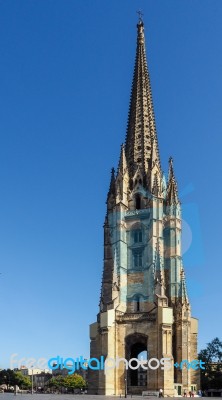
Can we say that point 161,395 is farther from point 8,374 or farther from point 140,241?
point 8,374

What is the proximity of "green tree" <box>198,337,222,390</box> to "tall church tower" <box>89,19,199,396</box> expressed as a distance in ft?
55.8

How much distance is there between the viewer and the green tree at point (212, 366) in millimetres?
86688

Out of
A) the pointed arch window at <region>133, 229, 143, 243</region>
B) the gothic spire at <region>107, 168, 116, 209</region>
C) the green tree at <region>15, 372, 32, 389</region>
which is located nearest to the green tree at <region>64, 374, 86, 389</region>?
the green tree at <region>15, 372, 32, 389</region>

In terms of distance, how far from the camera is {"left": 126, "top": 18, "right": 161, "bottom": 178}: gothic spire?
8238 cm

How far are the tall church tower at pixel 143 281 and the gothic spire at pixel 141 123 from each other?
189 millimetres

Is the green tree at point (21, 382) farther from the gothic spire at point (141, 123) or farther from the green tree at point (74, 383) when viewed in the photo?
the gothic spire at point (141, 123)

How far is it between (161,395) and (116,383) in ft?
23.4

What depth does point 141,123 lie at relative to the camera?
85062 millimetres

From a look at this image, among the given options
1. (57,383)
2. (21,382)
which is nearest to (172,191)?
(57,383)

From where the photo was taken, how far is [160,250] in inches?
2862

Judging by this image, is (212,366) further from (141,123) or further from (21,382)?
(21,382)

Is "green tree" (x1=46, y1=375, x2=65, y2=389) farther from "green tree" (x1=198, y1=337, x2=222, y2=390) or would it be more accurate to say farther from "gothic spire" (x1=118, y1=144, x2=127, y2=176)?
"gothic spire" (x1=118, y1=144, x2=127, y2=176)

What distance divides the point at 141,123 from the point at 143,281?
2542 centimetres

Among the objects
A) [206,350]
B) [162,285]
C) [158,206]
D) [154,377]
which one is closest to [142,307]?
[162,285]
